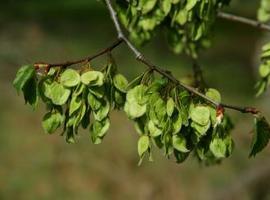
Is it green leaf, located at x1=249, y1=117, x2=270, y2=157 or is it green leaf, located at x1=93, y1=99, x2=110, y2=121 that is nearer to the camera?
green leaf, located at x1=249, y1=117, x2=270, y2=157

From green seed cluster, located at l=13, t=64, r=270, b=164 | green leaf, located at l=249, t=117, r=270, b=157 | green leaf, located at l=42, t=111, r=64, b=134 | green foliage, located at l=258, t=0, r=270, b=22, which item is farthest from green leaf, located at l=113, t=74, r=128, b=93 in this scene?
green foliage, located at l=258, t=0, r=270, b=22

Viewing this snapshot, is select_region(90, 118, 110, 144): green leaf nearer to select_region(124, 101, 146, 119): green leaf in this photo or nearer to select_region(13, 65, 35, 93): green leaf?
select_region(124, 101, 146, 119): green leaf

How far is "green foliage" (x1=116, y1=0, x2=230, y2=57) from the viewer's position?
9.98ft

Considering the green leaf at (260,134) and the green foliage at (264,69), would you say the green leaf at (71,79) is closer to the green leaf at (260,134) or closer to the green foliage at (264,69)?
the green leaf at (260,134)

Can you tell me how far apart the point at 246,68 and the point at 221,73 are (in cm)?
144

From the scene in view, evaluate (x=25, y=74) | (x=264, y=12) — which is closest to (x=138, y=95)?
(x=25, y=74)

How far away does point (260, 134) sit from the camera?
249cm

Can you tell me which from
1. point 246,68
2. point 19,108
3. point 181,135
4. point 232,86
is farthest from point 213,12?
point 246,68

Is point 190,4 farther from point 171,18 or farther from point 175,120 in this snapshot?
point 175,120

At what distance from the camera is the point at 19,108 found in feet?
36.0

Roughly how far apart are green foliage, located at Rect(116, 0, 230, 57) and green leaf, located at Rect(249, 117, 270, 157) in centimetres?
68

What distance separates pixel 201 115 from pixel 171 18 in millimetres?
954

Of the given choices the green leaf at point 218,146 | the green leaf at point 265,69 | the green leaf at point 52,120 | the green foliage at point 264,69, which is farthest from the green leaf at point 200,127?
the green leaf at point 265,69

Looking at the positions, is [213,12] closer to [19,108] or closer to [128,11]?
[128,11]
